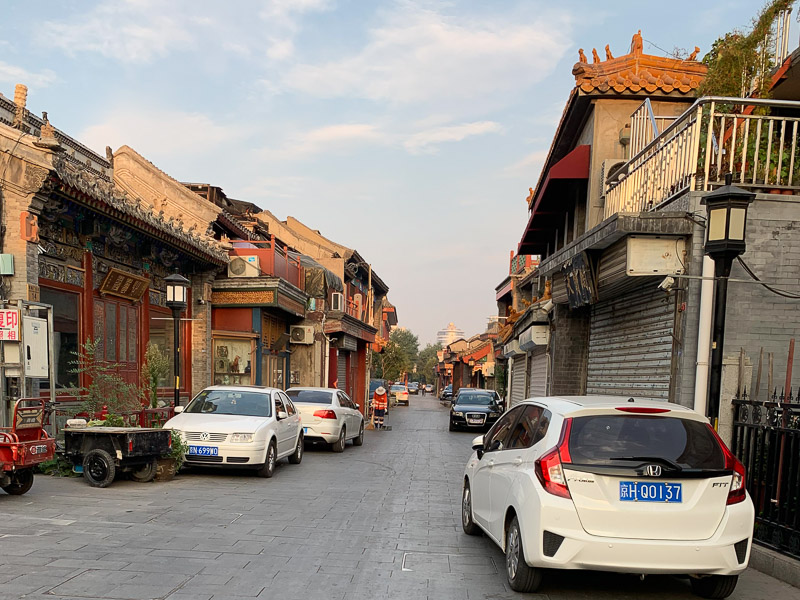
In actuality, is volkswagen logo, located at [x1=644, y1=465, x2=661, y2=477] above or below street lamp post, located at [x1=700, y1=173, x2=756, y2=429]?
below

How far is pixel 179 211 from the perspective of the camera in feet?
72.5

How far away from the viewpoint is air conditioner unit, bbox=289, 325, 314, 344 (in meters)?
27.8

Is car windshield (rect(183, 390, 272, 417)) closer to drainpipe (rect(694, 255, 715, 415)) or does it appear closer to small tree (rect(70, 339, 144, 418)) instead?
small tree (rect(70, 339, 144, 418))

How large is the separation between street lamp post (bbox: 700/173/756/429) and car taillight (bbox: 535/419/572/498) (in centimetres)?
250

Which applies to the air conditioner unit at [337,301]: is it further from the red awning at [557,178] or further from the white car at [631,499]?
the white car at [631,499]

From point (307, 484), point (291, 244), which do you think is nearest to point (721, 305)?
point (307, 484)

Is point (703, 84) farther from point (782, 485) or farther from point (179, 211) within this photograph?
point (179, 211)

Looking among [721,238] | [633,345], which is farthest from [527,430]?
[633,345]

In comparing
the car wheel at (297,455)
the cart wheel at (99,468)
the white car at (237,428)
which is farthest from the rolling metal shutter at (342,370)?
the cart wheel at (99,468)

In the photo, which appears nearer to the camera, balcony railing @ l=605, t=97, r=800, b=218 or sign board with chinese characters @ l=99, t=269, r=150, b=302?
balcony railing @ l=605, t=97, r=800, b=218

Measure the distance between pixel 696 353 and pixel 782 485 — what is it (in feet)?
7.86

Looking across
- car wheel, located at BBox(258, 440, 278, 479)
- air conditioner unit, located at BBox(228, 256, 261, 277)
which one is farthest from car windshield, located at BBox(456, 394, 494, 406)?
car wheel, located at BBox(258, 440, 278, 479)

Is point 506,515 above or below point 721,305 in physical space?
below

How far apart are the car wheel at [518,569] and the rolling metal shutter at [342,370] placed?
93.3 feet
